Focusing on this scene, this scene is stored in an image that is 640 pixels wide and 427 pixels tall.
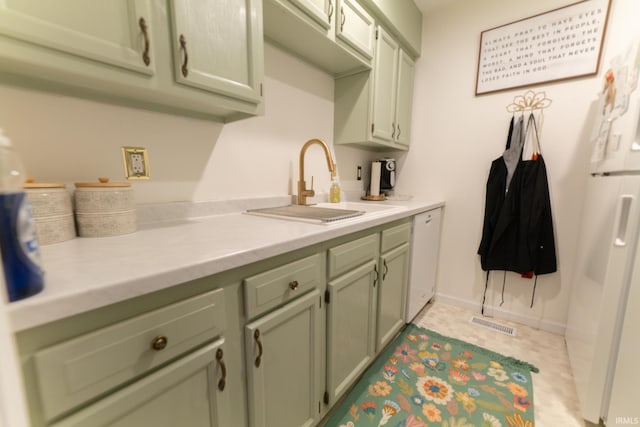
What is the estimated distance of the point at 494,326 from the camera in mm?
1910

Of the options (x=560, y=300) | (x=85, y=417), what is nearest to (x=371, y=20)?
(x=85, y=417)

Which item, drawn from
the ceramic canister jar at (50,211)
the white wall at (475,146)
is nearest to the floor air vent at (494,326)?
the white wall at (475,146)

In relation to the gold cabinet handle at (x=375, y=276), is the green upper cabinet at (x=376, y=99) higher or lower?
higher

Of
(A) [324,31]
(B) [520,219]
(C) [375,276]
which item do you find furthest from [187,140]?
(B) [520,219]

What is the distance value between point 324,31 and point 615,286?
1688 mm

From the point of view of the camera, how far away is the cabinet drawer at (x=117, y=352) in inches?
16.1

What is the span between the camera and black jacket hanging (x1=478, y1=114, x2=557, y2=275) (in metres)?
1.78

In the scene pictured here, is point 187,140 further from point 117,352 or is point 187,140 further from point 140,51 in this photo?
point 117,352

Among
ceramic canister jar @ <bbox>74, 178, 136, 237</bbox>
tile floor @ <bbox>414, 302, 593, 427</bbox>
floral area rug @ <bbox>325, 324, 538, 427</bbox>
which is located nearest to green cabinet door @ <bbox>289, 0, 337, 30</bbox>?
ceramic canister jar @ <bbox>74, 178, 136, 237</bbox>

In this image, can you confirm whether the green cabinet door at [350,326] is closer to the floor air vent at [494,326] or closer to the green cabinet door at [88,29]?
the green cabinet door at [88,29]

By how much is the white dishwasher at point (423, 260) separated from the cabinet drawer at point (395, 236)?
0.12 m

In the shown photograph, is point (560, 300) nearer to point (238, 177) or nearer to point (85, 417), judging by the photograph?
point (238, 177)

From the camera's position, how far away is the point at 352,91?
70.9 inches

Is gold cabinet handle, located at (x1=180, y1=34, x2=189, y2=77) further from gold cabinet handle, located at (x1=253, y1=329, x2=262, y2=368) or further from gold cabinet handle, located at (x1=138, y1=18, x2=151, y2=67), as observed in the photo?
gold cabinet handle, located at (x1=253, y1=329, x2=262, y2=368)
